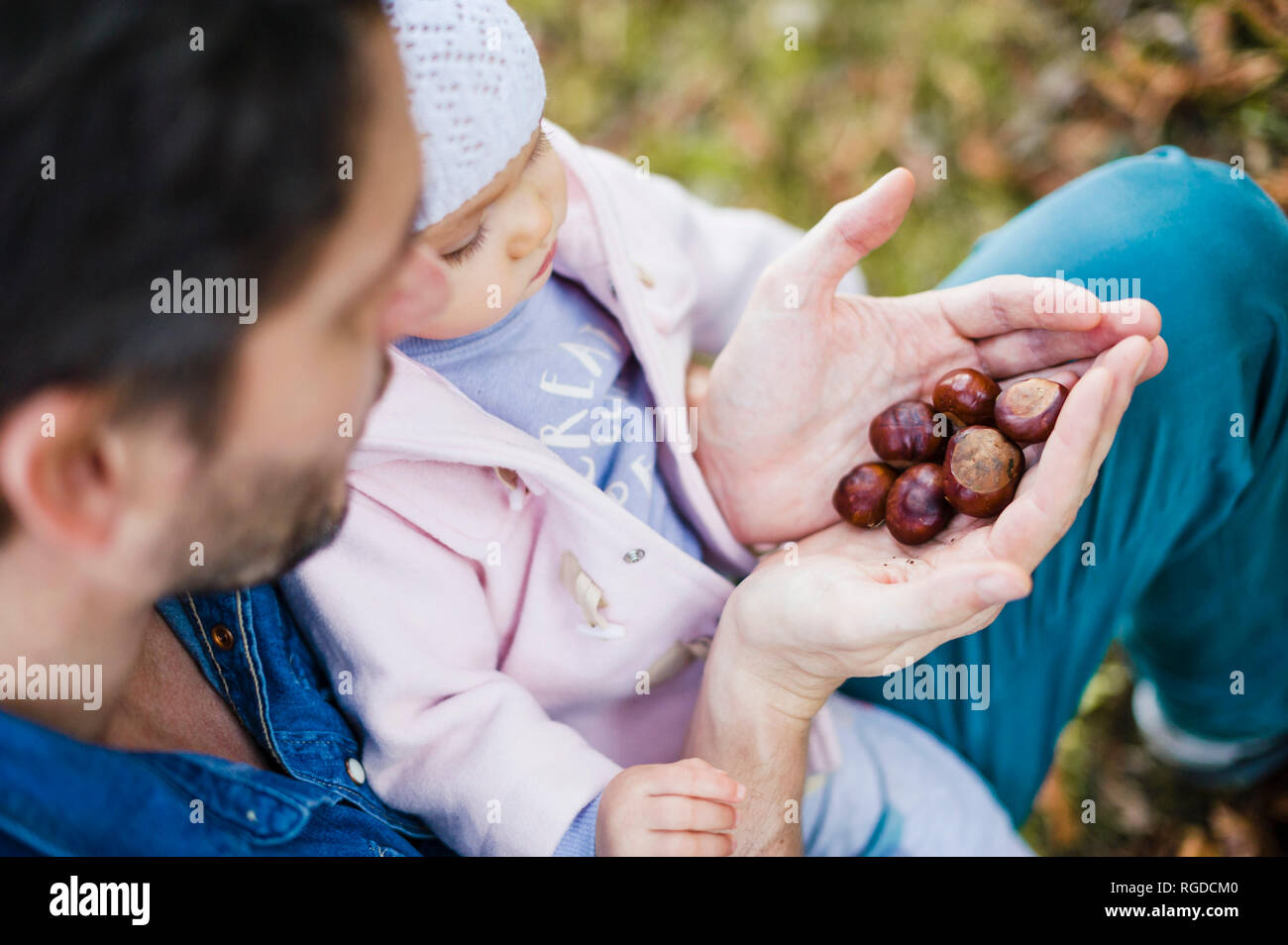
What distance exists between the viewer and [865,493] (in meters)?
1.16

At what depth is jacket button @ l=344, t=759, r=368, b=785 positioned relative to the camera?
1.10 metres

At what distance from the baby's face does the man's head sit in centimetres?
18

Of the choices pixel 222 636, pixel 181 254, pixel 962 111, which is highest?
pixel 962 111

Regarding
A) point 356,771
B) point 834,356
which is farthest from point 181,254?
point 834,356

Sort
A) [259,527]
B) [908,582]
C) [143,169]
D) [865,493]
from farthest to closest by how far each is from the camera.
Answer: [865,493] < [908,582] < [259,527] < [143,169]

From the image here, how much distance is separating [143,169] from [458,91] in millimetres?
344

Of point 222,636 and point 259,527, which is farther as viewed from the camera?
point 222,636

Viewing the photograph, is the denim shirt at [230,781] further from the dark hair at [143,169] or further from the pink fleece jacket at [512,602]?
the dark hair at [143,169]

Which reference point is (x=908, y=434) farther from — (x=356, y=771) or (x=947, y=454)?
(x=356, y=771)

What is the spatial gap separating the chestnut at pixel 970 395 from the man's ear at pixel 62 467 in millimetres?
882

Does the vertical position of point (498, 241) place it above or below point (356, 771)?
above

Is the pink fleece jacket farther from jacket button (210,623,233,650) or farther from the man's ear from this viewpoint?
the man's ear
